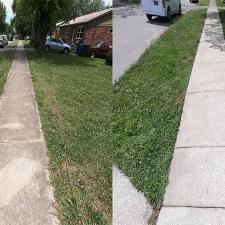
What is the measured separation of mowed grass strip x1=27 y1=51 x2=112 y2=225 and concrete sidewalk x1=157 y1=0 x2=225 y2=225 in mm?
930

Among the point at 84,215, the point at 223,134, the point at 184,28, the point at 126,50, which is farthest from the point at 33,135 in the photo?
the point at 184,28

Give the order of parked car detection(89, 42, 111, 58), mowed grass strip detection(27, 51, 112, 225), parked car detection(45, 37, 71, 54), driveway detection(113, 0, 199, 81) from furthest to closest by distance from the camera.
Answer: parked car detection(45, 37, 71, 54), parked car detection(89, 42, 111, 58), driveway detection(113, 0, 199, 81), mowed grass strip detection(27, 51, 112, 225)

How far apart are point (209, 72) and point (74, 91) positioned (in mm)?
4055

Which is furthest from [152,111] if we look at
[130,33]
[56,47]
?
[56,47]

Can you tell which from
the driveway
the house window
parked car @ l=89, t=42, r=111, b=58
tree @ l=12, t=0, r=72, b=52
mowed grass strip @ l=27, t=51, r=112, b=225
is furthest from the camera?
the house window

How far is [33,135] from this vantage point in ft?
25.3

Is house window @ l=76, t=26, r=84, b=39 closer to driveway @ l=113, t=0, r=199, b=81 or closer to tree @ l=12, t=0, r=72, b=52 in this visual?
tree @ l=12, t=0, r=72, b=52

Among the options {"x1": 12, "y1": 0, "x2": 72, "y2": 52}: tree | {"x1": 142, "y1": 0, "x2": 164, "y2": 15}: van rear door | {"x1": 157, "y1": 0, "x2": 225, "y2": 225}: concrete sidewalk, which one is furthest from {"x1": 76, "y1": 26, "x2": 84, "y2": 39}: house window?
{"x1": 157, "y1": 0, "x2": 225, "y2": 225}: concrete sidewalk

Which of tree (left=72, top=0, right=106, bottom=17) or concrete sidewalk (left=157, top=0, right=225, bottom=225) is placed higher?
concrete sidewalk (left=157, top=0, right=225, bottom=225)

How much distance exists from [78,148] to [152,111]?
1600 millimetres

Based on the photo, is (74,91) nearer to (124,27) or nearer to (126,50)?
(126,50)

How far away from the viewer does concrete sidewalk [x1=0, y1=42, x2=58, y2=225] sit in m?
5.07

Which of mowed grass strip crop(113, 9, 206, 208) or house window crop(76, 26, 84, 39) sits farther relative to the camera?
house window crop(76, 26, 84, 39)

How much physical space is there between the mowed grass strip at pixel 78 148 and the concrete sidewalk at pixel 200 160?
3.05ft
